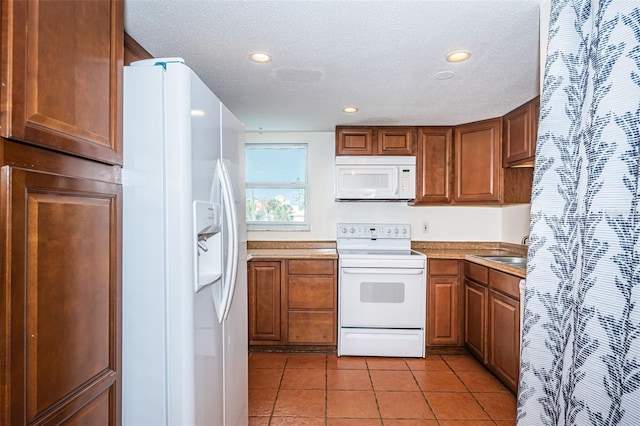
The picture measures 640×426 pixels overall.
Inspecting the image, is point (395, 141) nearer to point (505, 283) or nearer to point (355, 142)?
point (355, 142)

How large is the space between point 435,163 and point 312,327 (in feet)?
6.30

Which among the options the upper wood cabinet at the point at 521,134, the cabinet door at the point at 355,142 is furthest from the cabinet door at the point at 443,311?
the cabinet door at the point at 355,142

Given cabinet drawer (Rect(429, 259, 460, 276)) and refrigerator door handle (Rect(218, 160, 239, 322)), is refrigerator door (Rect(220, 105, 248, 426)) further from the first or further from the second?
cabinet drawer (Rect(429, 259, 460, 276))

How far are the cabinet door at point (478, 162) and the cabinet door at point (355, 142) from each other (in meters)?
0.83

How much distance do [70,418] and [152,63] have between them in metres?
1.03

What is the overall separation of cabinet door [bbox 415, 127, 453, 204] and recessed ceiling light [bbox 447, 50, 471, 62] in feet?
4.70

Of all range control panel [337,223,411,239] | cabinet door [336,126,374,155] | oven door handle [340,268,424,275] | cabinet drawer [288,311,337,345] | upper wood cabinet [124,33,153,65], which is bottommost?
cabinet drawer [288,311,337,345]

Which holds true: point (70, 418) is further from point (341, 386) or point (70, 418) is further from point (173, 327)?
point (341, 386)

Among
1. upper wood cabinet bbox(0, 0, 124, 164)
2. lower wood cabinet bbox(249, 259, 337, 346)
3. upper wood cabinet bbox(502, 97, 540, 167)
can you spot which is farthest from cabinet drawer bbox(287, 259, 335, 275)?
upper wood cabinet bbox(0, 0, 124, 164)

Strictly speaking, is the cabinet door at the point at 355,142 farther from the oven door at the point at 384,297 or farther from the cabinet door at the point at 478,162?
the oven door at the point at 384,297

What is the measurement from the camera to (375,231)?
141 inches

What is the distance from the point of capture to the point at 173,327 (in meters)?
1.11

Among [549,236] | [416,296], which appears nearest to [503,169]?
[416,296]

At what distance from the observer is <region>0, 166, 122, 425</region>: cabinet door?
0.70 m
